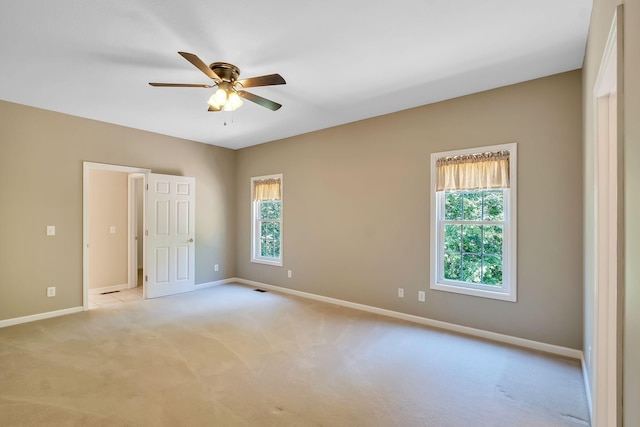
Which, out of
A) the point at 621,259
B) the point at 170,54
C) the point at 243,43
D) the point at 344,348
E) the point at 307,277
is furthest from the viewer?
the point at 307,277

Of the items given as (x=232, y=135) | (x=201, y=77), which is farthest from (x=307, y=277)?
(x=201, y=77)

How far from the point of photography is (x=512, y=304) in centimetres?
322

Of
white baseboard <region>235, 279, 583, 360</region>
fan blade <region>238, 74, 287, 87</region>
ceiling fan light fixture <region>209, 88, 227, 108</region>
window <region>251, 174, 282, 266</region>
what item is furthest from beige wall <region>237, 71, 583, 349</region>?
ceiling fan light fixture <region>209, 88, 227, 108</region>

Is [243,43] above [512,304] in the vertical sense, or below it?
above

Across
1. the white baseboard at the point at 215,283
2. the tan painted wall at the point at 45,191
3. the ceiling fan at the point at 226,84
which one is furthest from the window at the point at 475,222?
the tan painted wall at the point at 45,191

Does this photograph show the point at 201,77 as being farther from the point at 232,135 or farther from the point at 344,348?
the point at 344,348

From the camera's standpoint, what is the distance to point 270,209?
19.4ft

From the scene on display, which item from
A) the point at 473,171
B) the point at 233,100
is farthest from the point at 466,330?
the point at 233,100

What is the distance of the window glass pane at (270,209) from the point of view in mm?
5789

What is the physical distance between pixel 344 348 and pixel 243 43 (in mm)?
2940

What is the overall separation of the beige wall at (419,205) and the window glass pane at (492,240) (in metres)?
0.23

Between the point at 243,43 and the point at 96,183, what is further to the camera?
the point at 96,183

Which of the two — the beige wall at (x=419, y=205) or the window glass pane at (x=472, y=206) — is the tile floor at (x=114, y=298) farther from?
the window glass pane at (x=472, y=206)

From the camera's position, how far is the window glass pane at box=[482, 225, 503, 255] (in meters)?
3.39
